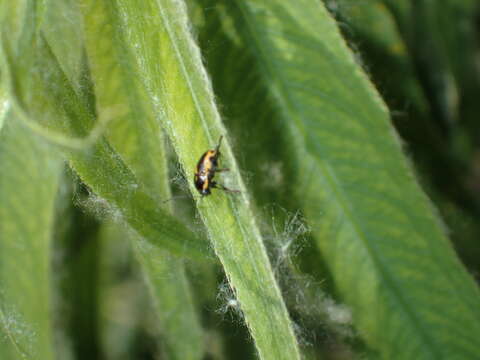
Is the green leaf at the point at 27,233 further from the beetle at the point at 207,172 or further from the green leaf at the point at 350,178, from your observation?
the green leaf at the point at 350,178

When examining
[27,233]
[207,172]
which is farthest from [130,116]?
[27,233]

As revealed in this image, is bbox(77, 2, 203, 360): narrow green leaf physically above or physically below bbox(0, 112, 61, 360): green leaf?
above

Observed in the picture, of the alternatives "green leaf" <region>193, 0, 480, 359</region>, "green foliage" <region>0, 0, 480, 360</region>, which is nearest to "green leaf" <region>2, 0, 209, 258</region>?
"green foliage" <region>0, 0, 480, 360</region>

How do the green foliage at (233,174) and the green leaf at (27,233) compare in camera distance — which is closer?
the green foliage at (233,174)

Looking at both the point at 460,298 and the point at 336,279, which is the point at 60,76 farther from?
the point at 460,298

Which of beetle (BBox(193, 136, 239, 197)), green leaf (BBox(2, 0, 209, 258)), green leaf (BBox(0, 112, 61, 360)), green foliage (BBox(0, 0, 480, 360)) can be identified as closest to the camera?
green leaf (BBox(2, 0, 209, 258))

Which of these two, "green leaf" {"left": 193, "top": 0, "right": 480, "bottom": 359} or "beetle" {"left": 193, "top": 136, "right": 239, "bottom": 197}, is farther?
"green leaf" {"left": 193, "top": 0, "right": 480, "bottom": 359}

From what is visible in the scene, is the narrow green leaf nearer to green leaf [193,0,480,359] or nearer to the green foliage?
the green foliage

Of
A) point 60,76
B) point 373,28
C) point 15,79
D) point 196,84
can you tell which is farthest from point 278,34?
point 373,28

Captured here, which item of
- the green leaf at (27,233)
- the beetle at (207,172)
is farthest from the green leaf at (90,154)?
the green leaf at (27,233)
